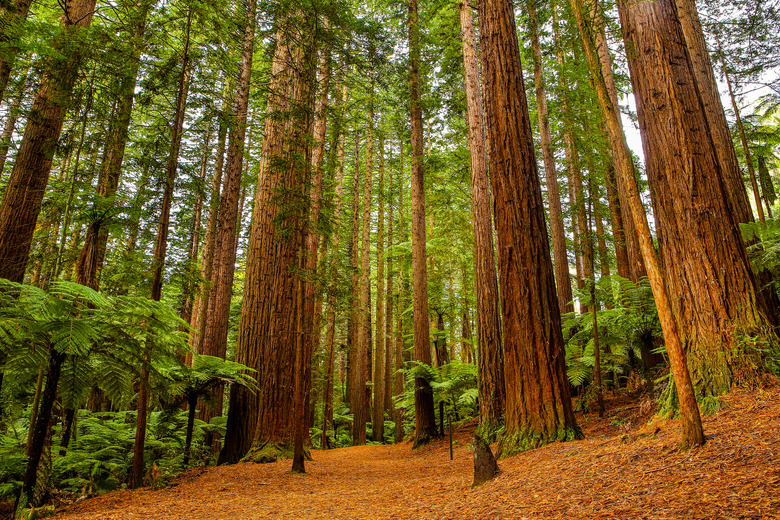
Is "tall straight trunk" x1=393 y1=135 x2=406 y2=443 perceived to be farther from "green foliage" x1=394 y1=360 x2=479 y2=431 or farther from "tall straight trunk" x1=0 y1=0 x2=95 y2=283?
"tall straight trunk" x1=0 y1=0 x2=95 y2=283

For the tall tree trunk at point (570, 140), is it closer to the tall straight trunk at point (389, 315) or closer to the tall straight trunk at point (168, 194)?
the tall straight trunk at point (168, 194)

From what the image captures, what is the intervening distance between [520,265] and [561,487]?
290 cm

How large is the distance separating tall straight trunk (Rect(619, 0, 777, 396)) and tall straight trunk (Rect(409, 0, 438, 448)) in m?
6.57

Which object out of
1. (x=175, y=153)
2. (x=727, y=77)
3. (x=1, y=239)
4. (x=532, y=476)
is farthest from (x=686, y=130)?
(x=727, y=77)

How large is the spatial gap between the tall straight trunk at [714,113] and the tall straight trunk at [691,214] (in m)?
2.81

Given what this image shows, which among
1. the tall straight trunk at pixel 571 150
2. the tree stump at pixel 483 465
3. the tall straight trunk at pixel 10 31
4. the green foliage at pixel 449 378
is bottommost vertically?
the tree stump at pixel 483 465

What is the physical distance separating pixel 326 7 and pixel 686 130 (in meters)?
5.53

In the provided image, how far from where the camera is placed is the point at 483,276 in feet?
27.6

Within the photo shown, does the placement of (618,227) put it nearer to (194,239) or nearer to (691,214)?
(691,214)

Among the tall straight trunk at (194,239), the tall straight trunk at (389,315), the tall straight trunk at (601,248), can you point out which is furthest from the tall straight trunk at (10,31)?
the tall straight trunk at (389,315)

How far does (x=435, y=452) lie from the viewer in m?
8.53

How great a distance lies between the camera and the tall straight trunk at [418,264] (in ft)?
32.5

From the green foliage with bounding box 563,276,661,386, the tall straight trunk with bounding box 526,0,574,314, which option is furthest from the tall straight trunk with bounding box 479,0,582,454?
the tall straight trunk with bounding box 526,0,574,314

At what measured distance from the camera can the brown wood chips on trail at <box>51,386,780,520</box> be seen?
6.78 feet
